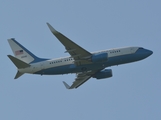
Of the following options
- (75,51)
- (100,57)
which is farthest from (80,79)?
(75,51)

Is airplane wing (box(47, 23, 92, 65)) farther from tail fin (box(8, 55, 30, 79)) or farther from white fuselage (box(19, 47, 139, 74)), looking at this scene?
tail fin (box(8, 55, 30, 79))

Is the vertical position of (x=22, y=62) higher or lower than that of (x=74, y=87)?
higher

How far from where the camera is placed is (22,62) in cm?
7600

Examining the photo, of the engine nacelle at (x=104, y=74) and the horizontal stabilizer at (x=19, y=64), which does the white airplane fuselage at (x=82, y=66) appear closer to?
the horizontal stabilizer at (x=19, y=64)

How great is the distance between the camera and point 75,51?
7494 cm

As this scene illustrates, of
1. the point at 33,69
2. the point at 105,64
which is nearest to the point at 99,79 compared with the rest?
the point at 105,64

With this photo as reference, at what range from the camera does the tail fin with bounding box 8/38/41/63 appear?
80.4 meters

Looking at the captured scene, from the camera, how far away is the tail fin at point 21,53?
8044 cm

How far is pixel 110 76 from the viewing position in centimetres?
8300

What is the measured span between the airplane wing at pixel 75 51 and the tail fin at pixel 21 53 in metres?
7.76

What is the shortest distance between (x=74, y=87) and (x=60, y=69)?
9.05 m

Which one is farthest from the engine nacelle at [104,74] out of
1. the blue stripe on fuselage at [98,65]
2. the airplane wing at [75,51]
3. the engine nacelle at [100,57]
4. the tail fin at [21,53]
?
the tail fin at [21,53]

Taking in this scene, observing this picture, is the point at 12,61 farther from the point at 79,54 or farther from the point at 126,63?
the point at 126,63

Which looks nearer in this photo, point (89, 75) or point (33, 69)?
point (33, 69)
